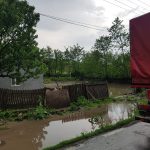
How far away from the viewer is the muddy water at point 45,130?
9680 mm

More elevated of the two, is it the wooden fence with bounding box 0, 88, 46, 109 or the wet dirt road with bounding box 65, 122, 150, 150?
the wooden fence with bounding box 0, 88, 46, 109

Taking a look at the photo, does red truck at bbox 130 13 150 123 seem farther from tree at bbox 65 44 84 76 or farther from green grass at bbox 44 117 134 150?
tree at bbox 65 44 84 76

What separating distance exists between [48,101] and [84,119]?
11.0 feet

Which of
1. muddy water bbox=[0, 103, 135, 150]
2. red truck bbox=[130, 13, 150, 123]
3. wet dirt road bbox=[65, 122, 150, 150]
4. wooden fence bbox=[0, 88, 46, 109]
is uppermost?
red truck bbox=[130, 13, 150, 123]

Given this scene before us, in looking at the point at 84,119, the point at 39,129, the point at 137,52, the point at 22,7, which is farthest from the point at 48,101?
the point at 137,52

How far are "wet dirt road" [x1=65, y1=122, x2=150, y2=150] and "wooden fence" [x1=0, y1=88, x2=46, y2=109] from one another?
25.7ft

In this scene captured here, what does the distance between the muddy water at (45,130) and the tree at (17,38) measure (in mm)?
4530

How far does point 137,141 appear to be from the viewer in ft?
28.3

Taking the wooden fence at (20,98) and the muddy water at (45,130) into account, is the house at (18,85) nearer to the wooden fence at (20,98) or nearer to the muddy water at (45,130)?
the wooden fence at (20,98)

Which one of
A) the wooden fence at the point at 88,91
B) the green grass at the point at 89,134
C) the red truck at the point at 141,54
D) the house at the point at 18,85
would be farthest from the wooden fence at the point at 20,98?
the red truck at the point at 141,54

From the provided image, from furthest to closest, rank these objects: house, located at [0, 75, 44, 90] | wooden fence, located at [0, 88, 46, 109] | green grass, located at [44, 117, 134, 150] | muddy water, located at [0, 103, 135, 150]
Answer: house, located at [0, 75, 44, 90]
wooden fence, located at [0, 88, 46, 109]
muddy water, located at [0, 103, 135, 150]
green grass, located at [44, 117, 134, 150]

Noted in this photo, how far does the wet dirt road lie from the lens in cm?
803

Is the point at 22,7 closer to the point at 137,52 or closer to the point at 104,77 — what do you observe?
the point at 137,52

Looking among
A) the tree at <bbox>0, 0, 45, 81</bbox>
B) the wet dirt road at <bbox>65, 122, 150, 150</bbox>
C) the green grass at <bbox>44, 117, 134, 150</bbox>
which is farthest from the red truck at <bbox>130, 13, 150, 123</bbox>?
the tree at <bbox>0, 0, 45, 81</bbox>
